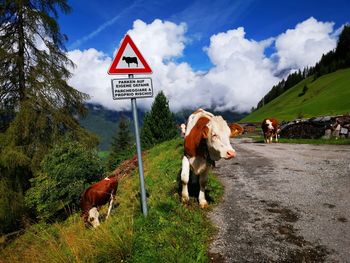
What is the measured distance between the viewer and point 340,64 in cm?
12950

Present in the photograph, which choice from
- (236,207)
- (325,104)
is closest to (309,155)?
(236,207)

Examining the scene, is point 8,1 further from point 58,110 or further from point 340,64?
point 340,64

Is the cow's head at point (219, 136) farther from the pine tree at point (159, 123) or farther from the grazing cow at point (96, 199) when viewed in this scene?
the pine tree at point (159, 123)

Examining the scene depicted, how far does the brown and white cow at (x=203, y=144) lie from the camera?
589 cm

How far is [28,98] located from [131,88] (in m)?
12.4

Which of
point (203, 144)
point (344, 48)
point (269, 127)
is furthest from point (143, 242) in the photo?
point (344, 48)

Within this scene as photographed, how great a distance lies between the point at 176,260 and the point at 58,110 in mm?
14182

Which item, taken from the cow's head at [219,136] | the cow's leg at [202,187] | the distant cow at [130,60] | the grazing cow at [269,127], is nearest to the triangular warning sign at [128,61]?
the distant cow at [130,60]

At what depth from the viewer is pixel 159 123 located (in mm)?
39906

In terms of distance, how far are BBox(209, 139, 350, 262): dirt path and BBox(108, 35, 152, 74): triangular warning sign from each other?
11.7 ft

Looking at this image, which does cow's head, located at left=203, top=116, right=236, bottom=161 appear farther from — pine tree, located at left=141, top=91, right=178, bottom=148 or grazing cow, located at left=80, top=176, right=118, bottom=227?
pine tree, located at left=141, top=91, right=178, bottom=148

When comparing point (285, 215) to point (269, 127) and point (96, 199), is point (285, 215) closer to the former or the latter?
point (96, 199)

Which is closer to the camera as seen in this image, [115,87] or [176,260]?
[176,260]

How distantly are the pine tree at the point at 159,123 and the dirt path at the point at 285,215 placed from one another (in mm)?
28794
